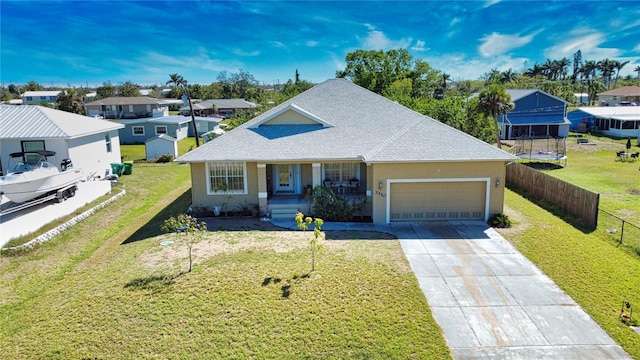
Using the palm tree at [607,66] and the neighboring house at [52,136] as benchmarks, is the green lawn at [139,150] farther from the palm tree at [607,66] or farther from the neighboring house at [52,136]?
the palm tree at [607,66]

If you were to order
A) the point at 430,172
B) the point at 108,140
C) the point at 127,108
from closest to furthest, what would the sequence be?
the point at 430,172
the point at 108,140
the point at 127,108

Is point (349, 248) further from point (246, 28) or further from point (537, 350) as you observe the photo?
point (246, 28)

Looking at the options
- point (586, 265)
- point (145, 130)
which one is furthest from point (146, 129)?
point (586, 265)

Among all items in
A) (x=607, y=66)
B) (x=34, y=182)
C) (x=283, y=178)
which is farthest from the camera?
(x=607, y=66)

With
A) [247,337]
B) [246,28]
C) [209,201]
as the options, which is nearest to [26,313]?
[247,337]

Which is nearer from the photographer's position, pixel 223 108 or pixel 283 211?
pixel 283 211

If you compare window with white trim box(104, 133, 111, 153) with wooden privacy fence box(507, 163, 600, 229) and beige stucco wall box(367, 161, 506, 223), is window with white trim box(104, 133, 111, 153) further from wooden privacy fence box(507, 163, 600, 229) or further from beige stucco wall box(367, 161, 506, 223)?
wooden privacy fence box(507, 163, 600, 229)

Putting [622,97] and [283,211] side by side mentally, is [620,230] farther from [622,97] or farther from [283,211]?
[622,97]
